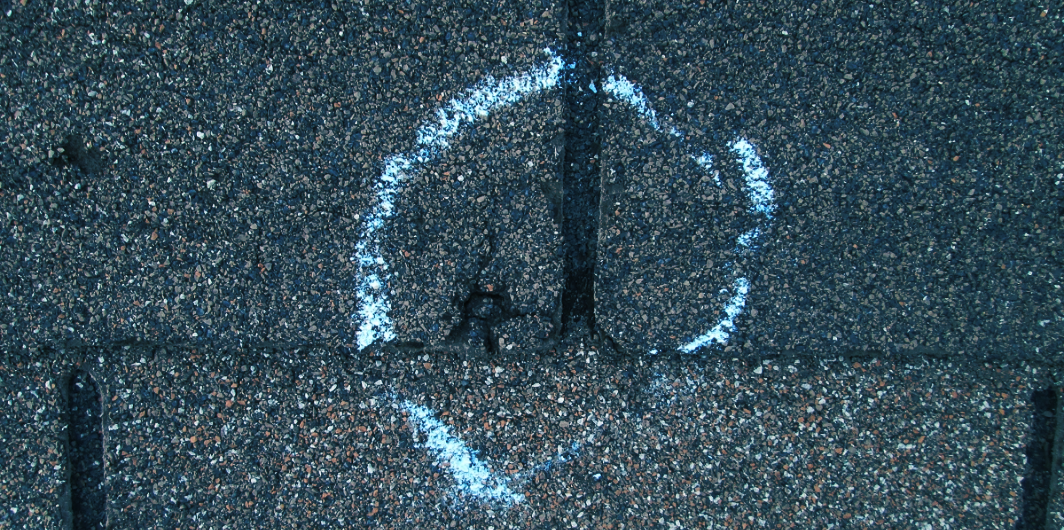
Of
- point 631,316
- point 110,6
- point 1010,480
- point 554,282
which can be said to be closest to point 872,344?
point 1010,480

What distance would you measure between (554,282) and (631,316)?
0.89ft

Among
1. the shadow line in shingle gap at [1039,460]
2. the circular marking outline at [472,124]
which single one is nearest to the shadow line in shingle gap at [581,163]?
the circular marking outline at [472,124]

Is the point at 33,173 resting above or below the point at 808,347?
above

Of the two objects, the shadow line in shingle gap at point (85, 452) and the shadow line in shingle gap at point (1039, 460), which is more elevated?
the shadow line in shingle gap at point (85, 452)

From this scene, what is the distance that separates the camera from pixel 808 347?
1.60 m

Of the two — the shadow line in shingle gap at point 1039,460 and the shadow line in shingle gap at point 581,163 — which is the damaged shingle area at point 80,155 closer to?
the shadow line in shingle gap at point 581,163

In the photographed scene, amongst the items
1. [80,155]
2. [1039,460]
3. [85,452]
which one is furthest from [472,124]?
[1039,460]

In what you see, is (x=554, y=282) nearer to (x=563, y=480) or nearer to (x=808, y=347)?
(x=563, y=480)

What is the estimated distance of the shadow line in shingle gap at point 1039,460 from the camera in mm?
1619

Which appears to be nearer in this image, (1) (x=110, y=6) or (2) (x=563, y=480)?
(1) (x=110, y=6)

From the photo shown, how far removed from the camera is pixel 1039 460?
1634 millimetres

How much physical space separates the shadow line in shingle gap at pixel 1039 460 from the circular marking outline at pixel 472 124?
3.41 feet

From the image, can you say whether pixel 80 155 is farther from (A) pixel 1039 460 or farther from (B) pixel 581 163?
(A) pixel 1039 460

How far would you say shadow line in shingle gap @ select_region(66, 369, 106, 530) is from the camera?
1709 mm
